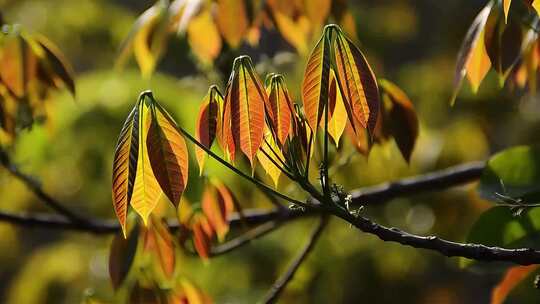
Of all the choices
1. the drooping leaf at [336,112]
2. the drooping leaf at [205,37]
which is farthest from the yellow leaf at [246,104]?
the drooping leaf at [205,37]

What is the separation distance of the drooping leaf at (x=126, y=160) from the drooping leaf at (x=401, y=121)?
54 centimetres

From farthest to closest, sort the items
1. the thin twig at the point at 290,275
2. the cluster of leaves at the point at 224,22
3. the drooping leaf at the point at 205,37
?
the drooping leaf at the point at 205,37 < the cluster of leaves at the point at 224,22 < the thin twig at the point at 290,275

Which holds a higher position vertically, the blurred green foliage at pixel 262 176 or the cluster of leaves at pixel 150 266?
the cluster of leaves at pixel 150 266

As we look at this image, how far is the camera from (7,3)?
12.9ft

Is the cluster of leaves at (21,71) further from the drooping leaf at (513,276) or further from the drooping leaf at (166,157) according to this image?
the drooping leaf at (513,276)

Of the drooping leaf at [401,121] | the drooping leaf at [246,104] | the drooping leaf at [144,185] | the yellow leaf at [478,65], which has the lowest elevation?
the drooping leaf at [401,121]

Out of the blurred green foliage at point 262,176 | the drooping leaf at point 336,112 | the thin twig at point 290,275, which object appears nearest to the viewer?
the drooping leaf at point 336,112

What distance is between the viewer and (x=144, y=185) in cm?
94

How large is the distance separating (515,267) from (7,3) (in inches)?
125

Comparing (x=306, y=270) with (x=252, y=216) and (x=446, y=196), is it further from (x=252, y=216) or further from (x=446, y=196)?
(x=252, y=216)

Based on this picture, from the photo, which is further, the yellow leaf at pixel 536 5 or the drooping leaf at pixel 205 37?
the drooping leaf at pixel 205 37

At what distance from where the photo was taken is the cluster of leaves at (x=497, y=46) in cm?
115

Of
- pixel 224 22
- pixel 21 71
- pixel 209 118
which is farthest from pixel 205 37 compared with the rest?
pixel 209 118

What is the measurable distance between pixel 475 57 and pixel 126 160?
0.57m
